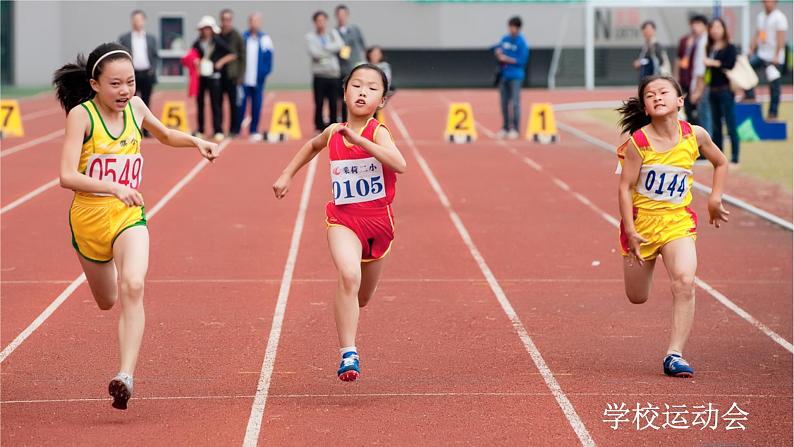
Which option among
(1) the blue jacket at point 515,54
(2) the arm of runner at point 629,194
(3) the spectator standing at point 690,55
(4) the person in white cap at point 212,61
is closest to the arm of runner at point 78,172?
(2) the arm of runner at point 629,194

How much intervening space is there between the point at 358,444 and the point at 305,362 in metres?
1.62

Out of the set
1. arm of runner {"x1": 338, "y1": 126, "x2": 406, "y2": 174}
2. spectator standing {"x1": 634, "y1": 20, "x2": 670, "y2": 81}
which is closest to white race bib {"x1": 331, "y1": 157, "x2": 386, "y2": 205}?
arm of runner {"x1": 338, "y1": 126, "x2": 406, "y2": 174}

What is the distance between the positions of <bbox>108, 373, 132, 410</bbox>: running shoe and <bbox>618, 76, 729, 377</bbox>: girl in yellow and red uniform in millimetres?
2629

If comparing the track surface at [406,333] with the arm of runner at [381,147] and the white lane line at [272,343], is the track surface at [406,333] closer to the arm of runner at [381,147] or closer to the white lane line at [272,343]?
the white lane line at [272,343]

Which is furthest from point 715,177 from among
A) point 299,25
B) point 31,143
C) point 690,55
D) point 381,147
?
point 299,25

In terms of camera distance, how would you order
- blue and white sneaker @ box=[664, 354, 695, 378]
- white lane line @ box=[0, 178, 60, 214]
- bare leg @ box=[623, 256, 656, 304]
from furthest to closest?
white lane line @ box=[0, 178, 60, 214] → bare leg @ box=[623, 256, 656, 304] → blue and white sneaker @ box=[664, 354, 695, 378]

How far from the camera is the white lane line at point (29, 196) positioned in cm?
1368

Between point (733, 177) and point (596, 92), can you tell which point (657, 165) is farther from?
point (596, 92)

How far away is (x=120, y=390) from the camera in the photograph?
5793 mm

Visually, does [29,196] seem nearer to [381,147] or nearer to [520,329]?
[520,329]

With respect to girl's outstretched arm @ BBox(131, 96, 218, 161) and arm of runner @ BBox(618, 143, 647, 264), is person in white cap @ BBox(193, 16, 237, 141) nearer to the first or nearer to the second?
girl's outstretched arm @ BBox(131, 96, 218, 161)

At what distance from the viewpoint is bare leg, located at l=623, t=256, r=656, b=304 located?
718 centimetres

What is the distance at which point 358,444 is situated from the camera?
5.61 metres

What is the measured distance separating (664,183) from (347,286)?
5.73 ft
